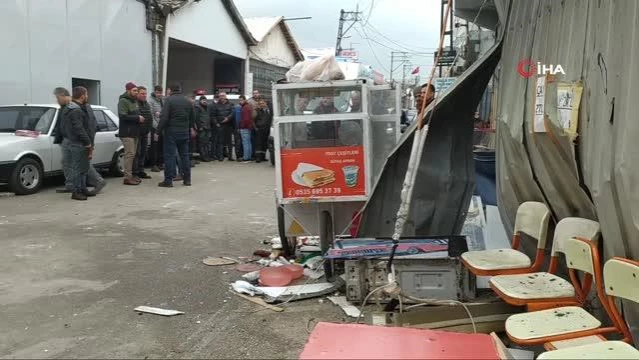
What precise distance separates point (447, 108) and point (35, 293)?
4.02 m

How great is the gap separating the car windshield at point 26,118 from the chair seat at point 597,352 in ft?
31.9

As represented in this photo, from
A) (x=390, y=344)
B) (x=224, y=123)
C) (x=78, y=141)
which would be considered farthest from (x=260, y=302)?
(x=224, y=123)

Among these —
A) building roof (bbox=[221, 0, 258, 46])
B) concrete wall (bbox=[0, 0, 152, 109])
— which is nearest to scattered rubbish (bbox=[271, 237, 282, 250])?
concrete wall (bbox=[0, 0, 152, 109])

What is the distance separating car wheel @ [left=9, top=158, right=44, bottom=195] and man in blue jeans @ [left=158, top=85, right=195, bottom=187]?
2138 millimetres

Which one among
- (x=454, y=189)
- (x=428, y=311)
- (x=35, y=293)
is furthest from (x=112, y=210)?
(x=428, y=311)

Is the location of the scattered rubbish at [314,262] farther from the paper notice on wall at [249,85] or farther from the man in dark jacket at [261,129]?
the paper notice on wall at [249,85]

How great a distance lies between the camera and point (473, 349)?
2486 mm

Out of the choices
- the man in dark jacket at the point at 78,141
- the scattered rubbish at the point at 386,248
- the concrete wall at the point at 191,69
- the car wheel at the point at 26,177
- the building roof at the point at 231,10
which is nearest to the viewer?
the scattered rubbish at the point at 386,248

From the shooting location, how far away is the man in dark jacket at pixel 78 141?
30.7ft

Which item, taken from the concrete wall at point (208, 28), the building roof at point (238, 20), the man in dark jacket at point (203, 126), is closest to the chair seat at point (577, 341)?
the man in dark jacket at point (203, 126)

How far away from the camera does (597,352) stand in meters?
2.65

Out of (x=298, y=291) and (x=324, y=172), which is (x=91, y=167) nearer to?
(x=324, y=172)

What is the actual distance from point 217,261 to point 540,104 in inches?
144

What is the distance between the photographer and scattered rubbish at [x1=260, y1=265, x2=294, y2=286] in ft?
17.9
